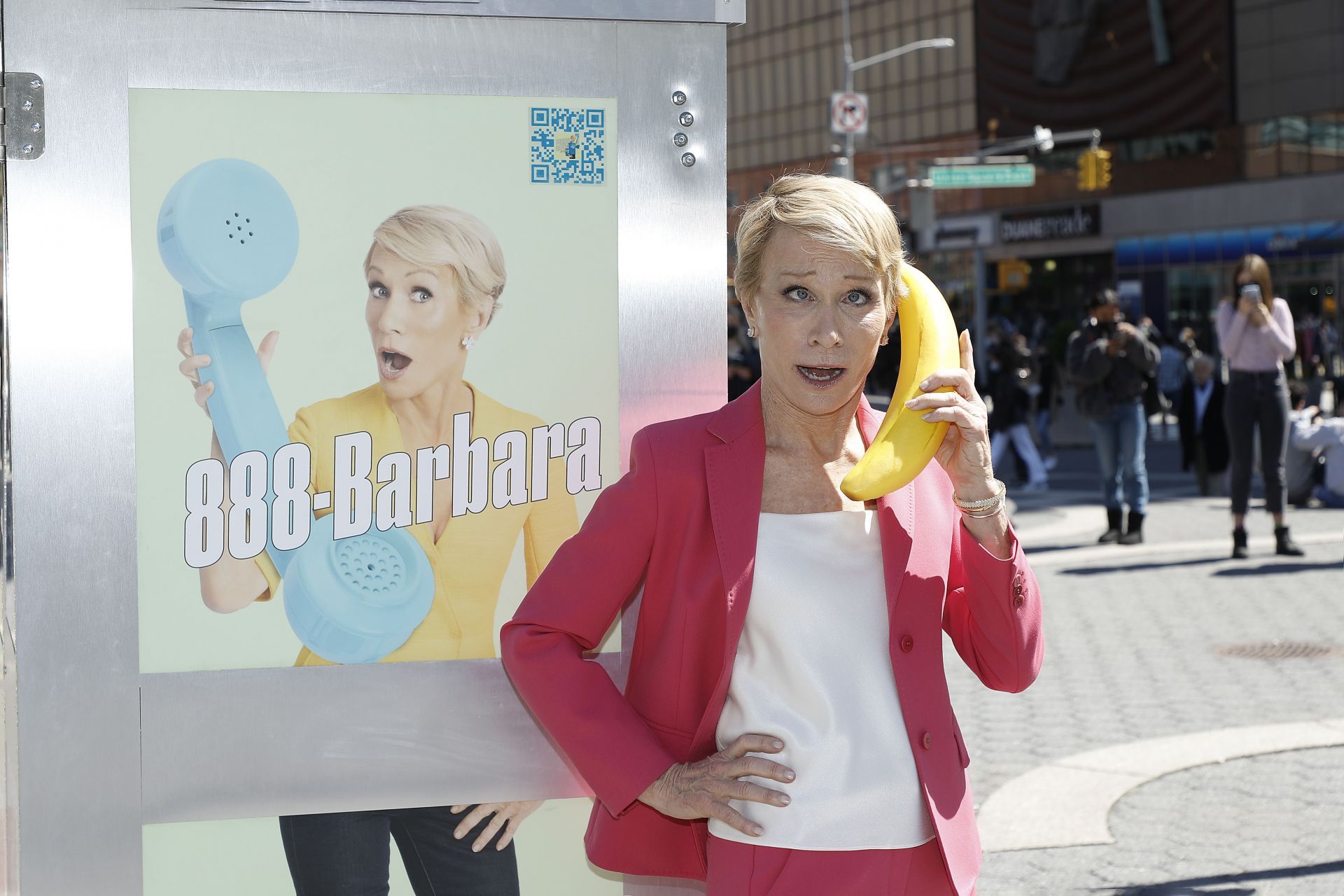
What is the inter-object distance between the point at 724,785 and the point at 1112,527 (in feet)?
36.2

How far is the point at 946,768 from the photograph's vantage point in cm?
237

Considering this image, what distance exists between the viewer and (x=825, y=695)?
92.0 inches

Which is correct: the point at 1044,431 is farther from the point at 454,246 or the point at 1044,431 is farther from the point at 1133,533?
the point at 454,246

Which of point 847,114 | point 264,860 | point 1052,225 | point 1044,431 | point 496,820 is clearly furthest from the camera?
point 1052,225

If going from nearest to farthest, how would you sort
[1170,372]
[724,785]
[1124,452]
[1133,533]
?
[724,785] < [1124,452] < [1133,533] < [1170,372]

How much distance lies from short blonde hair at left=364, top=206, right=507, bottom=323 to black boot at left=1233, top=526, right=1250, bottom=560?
1002 cm

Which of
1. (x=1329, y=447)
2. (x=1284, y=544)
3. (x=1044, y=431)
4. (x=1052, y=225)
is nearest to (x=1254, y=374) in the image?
(x=1284, y=544)

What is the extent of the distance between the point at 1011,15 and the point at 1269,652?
141ft

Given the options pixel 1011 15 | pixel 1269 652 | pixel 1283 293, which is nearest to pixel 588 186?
pixel 1269 652

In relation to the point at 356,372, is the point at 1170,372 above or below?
above

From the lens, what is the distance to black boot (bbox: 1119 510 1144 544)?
12.4 metres

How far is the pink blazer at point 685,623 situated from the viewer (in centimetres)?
230

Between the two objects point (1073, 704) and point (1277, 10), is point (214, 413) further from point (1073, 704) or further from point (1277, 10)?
point (1277, 10)

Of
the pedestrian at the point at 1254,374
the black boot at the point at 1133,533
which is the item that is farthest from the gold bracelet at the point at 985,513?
the black boot at the point at 1133,533
